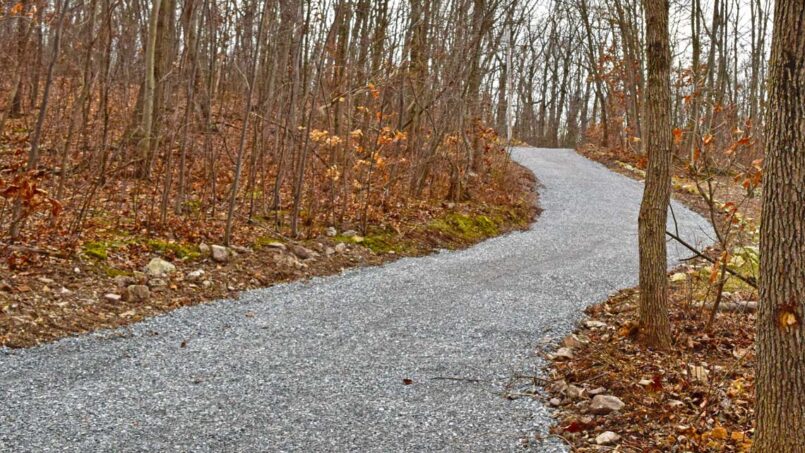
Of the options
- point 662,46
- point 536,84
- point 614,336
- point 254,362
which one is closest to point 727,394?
point 614,336

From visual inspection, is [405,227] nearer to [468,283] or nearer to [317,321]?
[468,283]

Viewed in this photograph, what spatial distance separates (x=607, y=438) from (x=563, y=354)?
181 cm

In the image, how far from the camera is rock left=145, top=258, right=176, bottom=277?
7.30 metres

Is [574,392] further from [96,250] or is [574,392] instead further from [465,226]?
[465,226]

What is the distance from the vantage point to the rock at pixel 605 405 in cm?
448

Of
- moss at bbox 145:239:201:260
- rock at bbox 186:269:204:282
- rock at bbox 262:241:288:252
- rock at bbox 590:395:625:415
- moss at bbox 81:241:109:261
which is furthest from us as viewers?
rock at bbox 262:241:288:252

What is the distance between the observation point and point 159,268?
7375 millimetres

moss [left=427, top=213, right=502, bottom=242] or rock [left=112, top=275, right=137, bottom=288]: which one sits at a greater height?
moss [left=427, top=213, right=502, bottom=242]

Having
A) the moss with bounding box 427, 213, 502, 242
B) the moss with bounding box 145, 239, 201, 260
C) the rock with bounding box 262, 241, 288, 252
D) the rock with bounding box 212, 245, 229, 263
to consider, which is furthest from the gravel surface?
the moss with bounding box 427, 213, 502, 242

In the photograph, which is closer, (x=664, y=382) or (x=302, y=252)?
(x=664, y=382)

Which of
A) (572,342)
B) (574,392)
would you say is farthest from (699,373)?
(572,342)

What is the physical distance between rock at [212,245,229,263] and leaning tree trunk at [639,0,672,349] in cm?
522

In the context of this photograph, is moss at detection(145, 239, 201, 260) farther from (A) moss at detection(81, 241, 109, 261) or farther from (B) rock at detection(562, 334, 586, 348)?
(B) rock at detection(562, 334, 586, 348)

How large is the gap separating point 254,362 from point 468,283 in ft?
13.4
